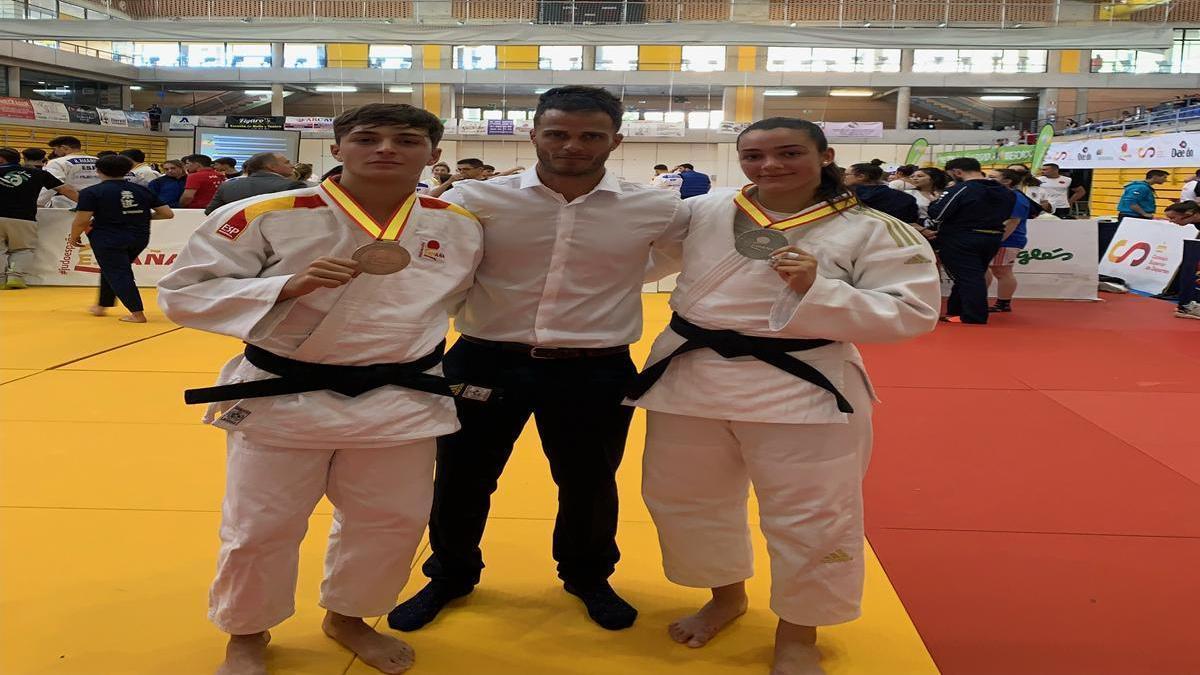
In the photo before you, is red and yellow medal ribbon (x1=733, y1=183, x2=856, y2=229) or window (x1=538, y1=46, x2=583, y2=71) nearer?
red and yellow medal ribbon (x1=733, y1=183, x2=856, y2=229)

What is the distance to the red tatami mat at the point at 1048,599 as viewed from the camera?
8.47 feet

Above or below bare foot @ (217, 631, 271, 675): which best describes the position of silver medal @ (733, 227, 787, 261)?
above

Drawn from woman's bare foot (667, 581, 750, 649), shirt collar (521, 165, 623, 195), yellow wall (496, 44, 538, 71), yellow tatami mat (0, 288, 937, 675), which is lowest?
yellow tatami mat (0, 288, 937, 675)

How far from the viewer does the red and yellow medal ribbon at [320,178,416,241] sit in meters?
2.21

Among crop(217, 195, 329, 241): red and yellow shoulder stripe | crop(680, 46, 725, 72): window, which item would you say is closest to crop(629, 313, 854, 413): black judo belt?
crop(217, 195, 329, 241): red and yellow shoulder stripe

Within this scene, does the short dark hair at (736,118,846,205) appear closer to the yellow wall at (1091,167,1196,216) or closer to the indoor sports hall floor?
the indoor sports hall floor

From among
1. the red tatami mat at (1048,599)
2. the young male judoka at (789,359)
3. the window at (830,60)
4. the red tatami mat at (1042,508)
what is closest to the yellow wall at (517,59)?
the window at (830,60)

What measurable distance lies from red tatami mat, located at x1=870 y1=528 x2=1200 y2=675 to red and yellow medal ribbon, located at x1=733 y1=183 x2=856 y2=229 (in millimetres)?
1333

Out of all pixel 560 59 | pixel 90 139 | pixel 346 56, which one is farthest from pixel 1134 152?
pixel 90 139

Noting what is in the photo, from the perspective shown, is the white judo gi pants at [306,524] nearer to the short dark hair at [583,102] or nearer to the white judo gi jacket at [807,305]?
Result: the white judo gi jacket at [807,305]

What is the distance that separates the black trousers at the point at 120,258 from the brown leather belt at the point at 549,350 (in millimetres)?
6568

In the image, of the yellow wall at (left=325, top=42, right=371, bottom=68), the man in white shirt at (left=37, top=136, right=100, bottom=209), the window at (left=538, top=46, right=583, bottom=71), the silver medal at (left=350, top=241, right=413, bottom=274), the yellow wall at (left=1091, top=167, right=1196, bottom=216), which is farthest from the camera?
the yellow wall at (left=325, top=42, right=371, bottom=68)

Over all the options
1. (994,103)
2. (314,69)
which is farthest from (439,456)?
(994,103)

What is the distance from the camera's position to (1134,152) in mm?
16938
